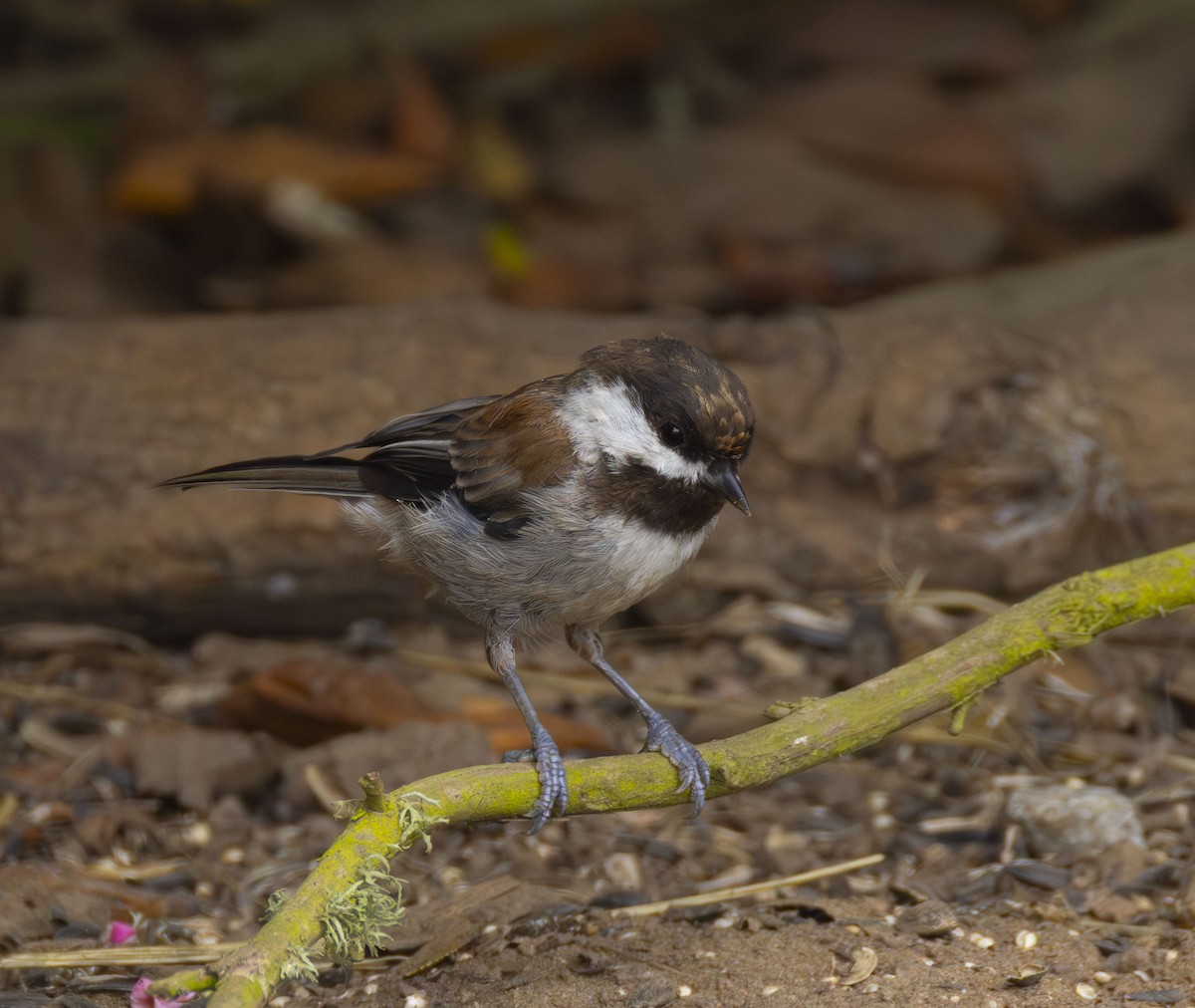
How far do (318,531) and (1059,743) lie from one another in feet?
8.94

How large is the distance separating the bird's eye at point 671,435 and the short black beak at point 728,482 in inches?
4.1

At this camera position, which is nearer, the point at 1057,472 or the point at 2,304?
the point at 1057,472

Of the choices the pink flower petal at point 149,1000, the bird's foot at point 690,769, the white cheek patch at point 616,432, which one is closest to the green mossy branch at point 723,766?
the bird's foot at point 690,769

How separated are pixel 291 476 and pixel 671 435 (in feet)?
4.01

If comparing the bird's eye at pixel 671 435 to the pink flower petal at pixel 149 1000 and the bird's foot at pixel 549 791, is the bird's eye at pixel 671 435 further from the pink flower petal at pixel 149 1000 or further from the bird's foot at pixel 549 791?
the pink flower petal at pixel 149 1000

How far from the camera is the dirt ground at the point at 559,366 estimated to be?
379 centimetres

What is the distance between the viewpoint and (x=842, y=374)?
5.62 meters

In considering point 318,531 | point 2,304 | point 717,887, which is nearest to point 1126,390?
point 717,887

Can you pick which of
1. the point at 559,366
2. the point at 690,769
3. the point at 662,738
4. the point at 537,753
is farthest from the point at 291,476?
the point at 559,366

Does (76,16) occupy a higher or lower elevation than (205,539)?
higher

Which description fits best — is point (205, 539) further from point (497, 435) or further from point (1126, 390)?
point (1126, 390)

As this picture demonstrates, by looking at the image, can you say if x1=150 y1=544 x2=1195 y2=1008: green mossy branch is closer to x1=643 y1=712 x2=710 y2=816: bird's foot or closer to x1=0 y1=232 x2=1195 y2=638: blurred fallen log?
x1=643 y1=712 x2=710 y2=816: bird's foot

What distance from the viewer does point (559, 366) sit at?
555 cm

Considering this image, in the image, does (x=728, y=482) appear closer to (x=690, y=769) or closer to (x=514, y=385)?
(x=690, y=769)
